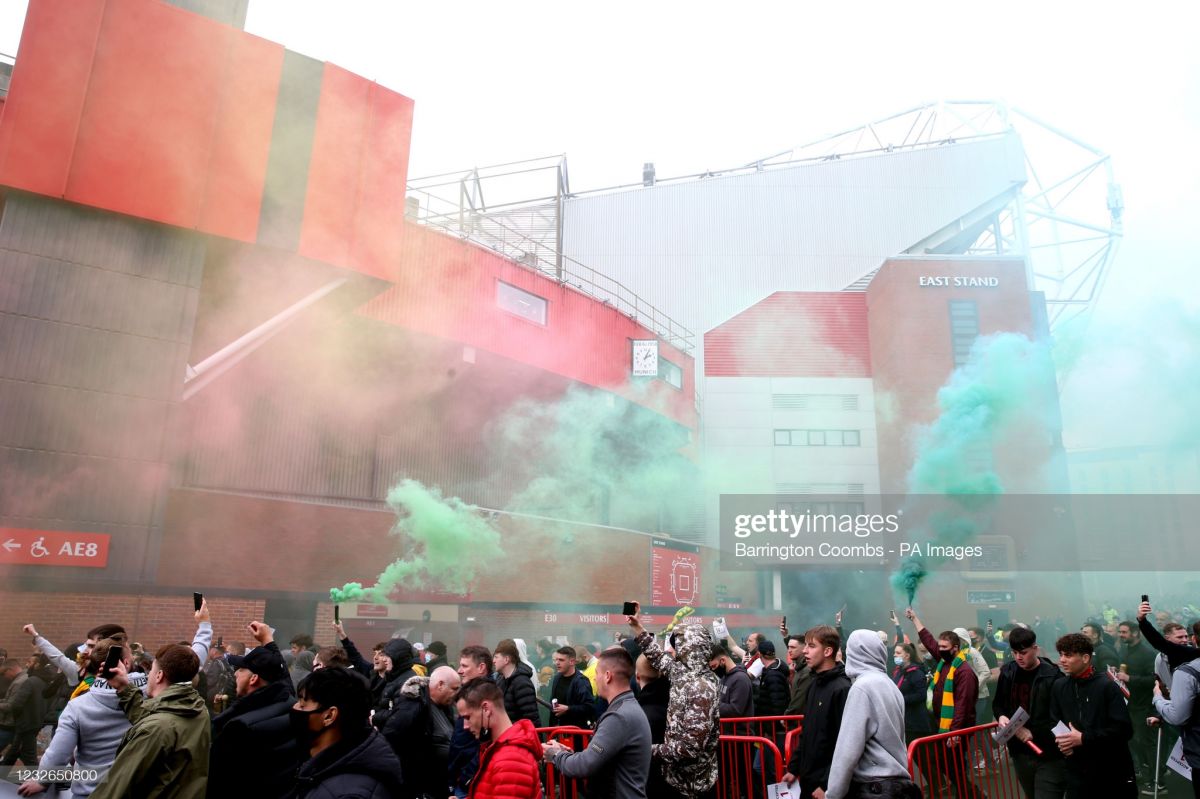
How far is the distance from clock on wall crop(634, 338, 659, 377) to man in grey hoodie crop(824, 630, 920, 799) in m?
21.7

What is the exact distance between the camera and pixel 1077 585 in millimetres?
27578

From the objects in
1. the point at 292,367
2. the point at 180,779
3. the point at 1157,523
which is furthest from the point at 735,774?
the point at 1157,523

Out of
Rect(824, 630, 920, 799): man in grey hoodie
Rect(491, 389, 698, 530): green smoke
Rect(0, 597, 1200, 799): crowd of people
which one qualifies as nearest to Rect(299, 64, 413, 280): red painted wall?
Rect(491, 389, 698, 530): green smoke

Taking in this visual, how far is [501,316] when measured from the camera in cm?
2119

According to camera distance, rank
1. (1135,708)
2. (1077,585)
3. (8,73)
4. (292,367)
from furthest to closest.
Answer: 1. (1077,585)
2. (292,367)
3. (8,73)
4. (1135,708)

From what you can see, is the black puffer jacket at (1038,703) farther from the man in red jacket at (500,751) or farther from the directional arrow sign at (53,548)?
the directional arrow sign at (53,548)

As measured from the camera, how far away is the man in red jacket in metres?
3.41

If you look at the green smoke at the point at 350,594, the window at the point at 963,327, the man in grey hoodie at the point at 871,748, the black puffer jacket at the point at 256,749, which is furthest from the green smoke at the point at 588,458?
the man in grey hoodie at the point at 871,748

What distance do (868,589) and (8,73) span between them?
28.2 metres

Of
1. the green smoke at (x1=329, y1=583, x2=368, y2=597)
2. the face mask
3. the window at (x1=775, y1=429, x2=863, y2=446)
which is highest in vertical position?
the window at (x1=775, y1=429, x2=863, y2=446)

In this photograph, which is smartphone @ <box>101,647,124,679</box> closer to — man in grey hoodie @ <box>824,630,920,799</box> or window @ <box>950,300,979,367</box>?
man in grey hoodie @ <box>824,630,920,799</box>

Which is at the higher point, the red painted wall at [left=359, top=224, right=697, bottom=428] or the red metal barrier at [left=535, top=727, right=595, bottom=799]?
the red painted wall at [left=359, top=224, right=697, bottom=428]

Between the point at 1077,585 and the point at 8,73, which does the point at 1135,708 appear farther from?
the point at 1077,585

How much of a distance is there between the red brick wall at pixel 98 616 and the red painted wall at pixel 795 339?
2329cm
